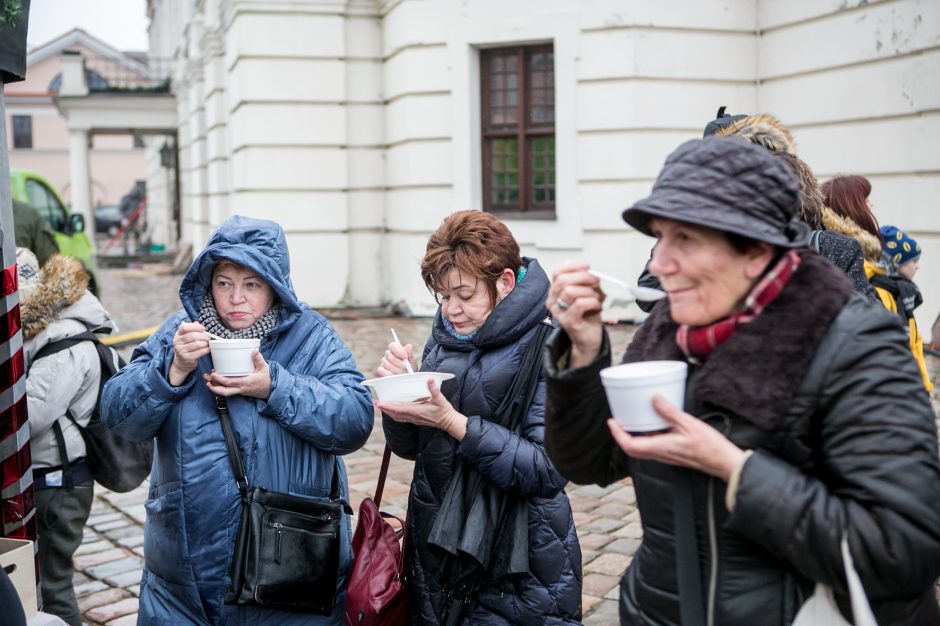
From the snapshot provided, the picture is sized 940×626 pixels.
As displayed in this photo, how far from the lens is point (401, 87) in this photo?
564 inches

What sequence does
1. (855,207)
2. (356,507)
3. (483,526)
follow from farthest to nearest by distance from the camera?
1. (356,507)
2. (855,207)
3. (483,526)

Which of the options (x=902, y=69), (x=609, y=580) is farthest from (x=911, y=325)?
(x=902, y=69)

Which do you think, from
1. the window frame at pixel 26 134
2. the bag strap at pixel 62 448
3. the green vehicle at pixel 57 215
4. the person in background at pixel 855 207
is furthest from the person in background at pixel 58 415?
the window frame at pixel 26 134

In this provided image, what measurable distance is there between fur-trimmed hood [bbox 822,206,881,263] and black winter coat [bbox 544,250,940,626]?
2184mm

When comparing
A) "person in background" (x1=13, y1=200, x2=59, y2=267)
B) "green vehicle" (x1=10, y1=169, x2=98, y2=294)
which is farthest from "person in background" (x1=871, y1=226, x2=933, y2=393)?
"green vehicle" (x1=10, y1=169, x2=98, y2=294)

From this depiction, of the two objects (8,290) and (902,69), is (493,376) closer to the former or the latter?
(8,290)

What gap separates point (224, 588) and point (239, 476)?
0.35 metres

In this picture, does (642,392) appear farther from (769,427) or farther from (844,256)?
(844,256)

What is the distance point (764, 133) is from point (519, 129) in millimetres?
10206

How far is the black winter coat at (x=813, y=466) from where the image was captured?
5.56ft

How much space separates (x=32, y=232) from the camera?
9727 mm

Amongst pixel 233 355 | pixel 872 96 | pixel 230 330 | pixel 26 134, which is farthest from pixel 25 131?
pixel 233 355

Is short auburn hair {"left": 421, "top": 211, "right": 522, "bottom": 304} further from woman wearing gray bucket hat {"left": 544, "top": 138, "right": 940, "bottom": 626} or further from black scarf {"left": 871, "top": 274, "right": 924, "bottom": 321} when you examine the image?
black scarf {"left": 871, "top": 274, "right": 924, "bottom": 321}

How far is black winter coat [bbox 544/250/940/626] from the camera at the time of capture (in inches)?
66.7
